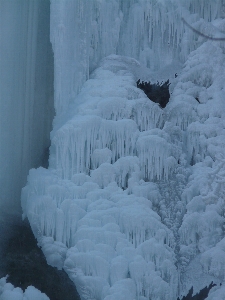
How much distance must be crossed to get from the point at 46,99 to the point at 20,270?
2.49m

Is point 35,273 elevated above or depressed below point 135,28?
below

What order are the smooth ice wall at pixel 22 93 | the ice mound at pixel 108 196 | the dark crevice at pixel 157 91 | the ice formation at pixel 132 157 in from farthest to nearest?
the dark crevice at pixel 157 91
the smooth ice wall at pixel 22 93
the ice formation at pixel 132 157
the ice mound at pixel 108 196

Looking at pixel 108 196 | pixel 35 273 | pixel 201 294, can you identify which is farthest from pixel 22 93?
pixel 201 294

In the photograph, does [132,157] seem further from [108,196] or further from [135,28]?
[135,28]

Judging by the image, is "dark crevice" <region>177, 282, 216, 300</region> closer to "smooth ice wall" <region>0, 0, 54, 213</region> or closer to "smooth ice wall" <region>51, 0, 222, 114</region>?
"smooth ice wall" <region>0, 0, 54, 213</region>

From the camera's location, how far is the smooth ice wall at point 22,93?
21.6 ft

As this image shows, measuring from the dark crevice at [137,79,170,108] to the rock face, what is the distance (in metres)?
2.54

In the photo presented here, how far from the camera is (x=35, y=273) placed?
554cm

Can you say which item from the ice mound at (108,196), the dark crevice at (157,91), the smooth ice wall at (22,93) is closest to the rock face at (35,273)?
the ice mound at (108,196)

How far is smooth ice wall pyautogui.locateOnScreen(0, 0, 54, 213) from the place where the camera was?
657 cm

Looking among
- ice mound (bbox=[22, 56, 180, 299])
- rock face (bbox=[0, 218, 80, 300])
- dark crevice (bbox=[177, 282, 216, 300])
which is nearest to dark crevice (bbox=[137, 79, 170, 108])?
ice mound (bbox=[22, 56, 180, 299])

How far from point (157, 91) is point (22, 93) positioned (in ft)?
6.03

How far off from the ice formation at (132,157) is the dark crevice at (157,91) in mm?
124

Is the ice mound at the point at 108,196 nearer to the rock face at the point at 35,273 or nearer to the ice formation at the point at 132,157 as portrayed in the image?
the ice formation at the point at 132,157
